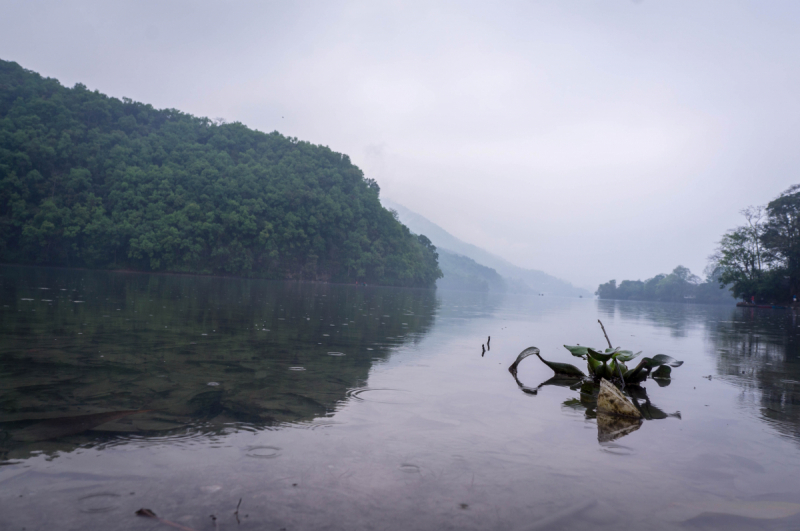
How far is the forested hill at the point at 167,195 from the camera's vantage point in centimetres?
5638

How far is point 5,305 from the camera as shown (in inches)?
401

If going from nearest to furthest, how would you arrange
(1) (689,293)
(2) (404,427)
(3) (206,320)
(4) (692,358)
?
Answer: 1. (2) (404,427)
2. (4) (692,358)
3. (3) (206,320)
4. (1) (689,293)

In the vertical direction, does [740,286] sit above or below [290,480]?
above

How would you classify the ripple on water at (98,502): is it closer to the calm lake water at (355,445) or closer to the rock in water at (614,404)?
the calm lake water at (355,445)

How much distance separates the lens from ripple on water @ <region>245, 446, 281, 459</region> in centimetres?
305

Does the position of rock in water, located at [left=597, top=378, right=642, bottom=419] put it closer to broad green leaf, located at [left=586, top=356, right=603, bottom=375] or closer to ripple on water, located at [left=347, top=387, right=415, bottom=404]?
broad green leaf, located at [left=586, top=356, right=603, bottom=375]

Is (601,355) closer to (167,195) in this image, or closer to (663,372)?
(663,372)

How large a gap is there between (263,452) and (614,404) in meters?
3.80

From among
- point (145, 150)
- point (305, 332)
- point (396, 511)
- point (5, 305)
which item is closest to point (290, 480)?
point (396, 511)

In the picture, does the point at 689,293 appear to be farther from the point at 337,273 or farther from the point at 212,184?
the point at 212,184

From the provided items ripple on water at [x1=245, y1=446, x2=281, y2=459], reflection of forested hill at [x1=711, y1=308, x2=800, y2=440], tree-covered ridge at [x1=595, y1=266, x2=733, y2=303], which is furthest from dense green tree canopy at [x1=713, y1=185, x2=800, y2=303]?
ripple on water at [x1=245, y1=446, x2=281, y2=459]

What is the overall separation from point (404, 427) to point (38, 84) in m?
89.6

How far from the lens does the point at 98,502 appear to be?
2309 mm

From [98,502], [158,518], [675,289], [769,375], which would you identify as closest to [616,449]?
[158,518]
